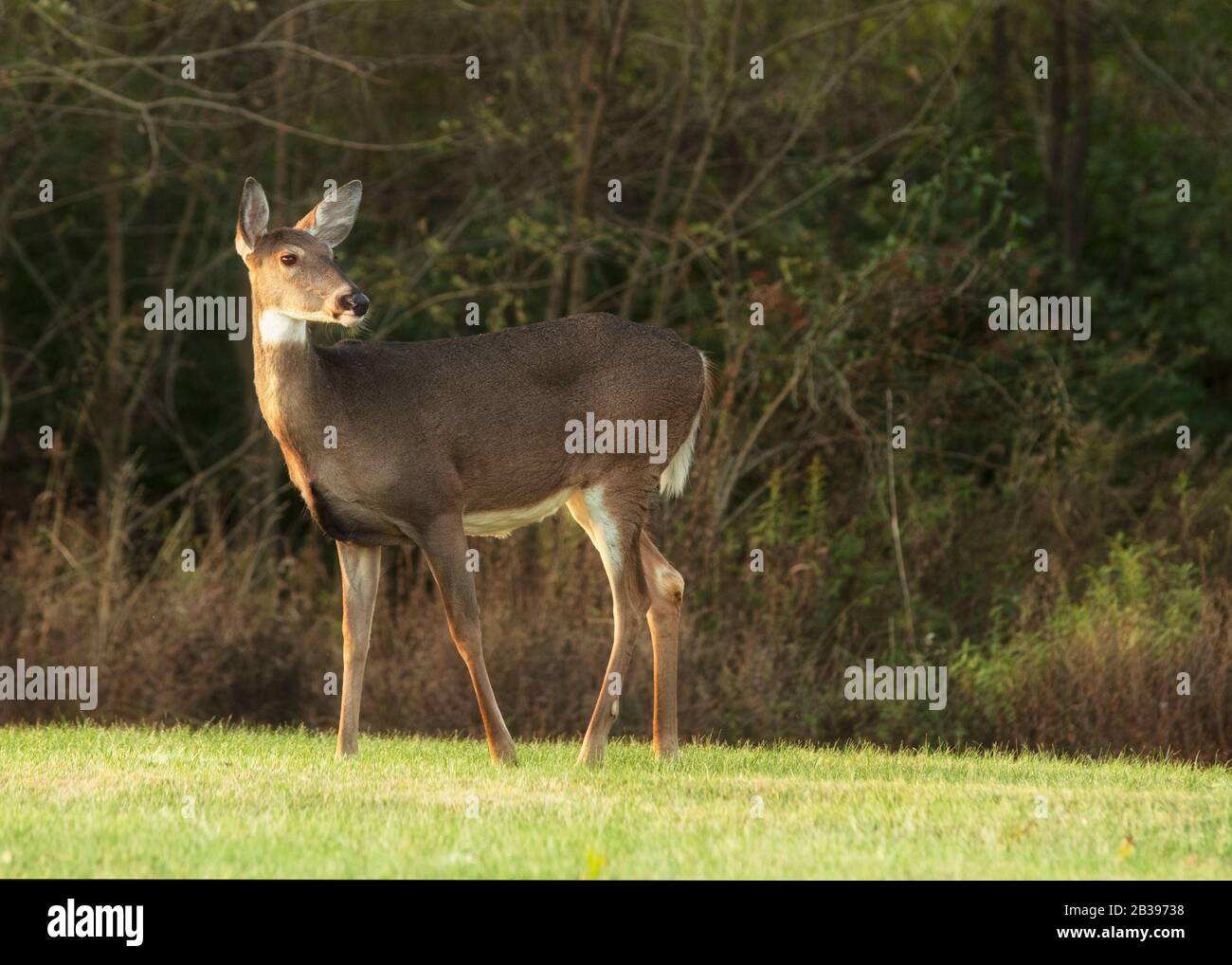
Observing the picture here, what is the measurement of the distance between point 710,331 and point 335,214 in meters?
7.78

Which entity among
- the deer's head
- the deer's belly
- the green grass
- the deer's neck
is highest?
the deer's head

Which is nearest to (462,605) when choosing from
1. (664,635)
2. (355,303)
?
(664,635)

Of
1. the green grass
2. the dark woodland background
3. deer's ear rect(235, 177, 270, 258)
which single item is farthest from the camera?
the dark woodland background

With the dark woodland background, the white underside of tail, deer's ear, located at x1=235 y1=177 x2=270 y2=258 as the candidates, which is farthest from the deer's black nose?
the dark woodland background

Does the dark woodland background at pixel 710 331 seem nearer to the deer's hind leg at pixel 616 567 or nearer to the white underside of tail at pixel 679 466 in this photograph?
the white underside of tail at pixel 679 466

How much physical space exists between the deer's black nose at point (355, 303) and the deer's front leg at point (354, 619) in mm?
1278

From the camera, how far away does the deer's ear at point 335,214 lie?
930 cm

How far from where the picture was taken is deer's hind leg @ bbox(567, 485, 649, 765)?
30.1 feet

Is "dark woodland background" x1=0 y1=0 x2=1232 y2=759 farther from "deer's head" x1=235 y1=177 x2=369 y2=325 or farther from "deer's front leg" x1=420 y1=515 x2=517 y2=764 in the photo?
"deer's head" x1=235 y1=177 x2=369 y2=325

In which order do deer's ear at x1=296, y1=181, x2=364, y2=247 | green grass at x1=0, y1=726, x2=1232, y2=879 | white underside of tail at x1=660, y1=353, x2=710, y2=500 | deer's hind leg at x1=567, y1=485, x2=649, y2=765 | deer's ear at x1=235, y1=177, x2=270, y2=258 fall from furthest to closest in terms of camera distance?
white underside of tail at x1=660, y1=353, x2=710, y2=500 < deer's ear at x1=296, y1=181, x2=364, y2=247 < deer's hind leg at x1=567, y1=485, x2=649, y2=765 < deer's ear at x1=235, y1=177, x2=270, y2=258 < green grass at x1=0, y1=726, x2=1232, y2=879

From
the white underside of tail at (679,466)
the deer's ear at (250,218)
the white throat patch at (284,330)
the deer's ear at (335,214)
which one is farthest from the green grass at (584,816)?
the deer's ear at (335,214)

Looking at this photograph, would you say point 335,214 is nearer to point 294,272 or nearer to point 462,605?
point 294,272

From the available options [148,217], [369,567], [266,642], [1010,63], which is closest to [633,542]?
[369,567]

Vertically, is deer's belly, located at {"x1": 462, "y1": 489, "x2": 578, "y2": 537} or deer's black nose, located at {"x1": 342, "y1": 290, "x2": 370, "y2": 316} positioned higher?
deer's black nose, located at {"x1": 342, "y1": 290, "x2": 370, "y2": 316}
